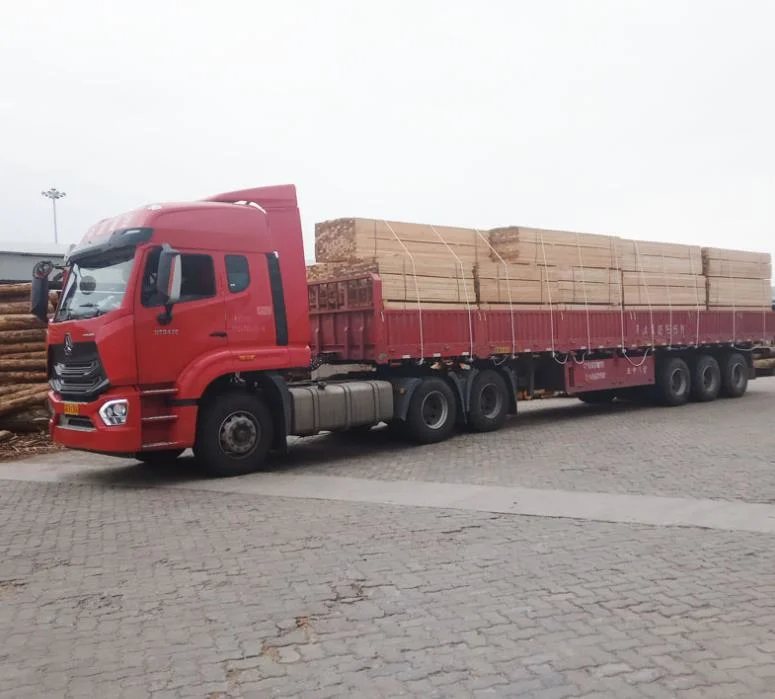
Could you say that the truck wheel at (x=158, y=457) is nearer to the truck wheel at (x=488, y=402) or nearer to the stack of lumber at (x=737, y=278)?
the truck wheel at (x=488, y=402)

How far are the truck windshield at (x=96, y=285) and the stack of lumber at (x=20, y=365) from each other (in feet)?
14.8

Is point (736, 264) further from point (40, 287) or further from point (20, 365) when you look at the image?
point (20, 365)

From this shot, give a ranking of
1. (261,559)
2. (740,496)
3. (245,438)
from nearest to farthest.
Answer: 1. (261,559)
2. (740,496)
3. (245,438)

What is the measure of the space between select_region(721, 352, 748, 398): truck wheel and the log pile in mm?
1634

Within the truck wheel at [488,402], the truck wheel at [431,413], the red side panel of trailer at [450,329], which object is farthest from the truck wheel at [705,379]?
the truck wheel at [431,413]

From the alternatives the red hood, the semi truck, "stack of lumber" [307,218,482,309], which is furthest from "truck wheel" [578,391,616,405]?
the red hood

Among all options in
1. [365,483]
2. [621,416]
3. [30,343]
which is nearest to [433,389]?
[365,483]

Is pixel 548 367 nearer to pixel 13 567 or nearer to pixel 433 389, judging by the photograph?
pixel 433 389

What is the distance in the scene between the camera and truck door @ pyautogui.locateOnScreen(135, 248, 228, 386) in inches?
350

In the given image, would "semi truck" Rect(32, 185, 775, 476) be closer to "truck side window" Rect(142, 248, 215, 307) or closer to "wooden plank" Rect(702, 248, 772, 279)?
"truck side window" Rect(142, 248, 215, 307)

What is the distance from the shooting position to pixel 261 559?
5.92m

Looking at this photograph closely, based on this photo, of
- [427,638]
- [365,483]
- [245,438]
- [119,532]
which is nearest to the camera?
[427,638]

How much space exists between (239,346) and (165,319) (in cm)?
103

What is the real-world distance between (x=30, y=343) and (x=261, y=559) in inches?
406
